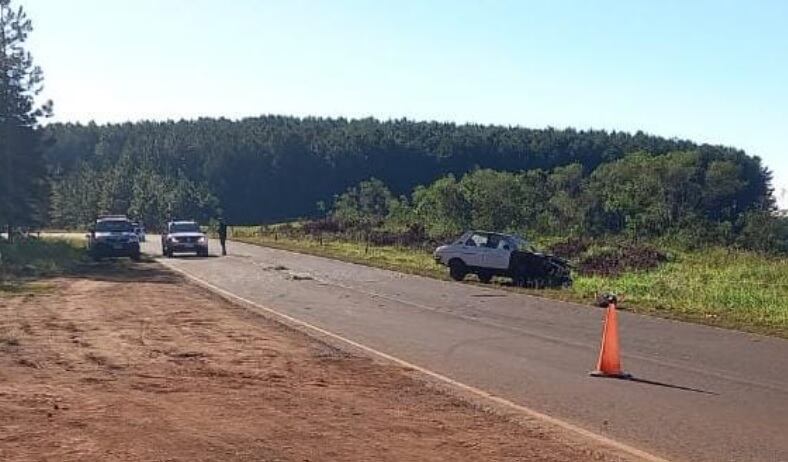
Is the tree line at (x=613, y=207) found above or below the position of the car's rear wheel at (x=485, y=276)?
above

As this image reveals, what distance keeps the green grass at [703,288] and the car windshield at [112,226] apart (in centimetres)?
996

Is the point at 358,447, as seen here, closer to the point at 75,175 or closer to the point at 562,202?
the point at 562,202

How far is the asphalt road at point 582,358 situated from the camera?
930cm

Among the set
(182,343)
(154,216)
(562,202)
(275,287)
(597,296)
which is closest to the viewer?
(182,343)

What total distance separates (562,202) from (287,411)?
78829mm

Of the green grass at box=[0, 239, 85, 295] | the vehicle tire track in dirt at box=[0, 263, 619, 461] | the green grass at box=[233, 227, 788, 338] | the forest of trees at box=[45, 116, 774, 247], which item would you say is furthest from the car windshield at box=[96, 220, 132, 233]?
the forest of trees at box=[45, 116, 774, 247]

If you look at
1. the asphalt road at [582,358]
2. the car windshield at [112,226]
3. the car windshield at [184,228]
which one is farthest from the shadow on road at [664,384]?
the car windshield at [184,228]

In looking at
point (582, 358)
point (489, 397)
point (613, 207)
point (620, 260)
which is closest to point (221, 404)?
point (489, 397)

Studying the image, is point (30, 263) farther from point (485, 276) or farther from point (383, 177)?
point (383, 177)

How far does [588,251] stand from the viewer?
144ft

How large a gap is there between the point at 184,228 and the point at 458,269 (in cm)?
2040

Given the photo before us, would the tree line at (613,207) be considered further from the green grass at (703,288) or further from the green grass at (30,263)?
the green grass at (30,263)

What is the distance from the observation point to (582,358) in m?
14.4

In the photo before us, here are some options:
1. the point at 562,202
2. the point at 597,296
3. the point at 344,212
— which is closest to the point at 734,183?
the point at 562,202
